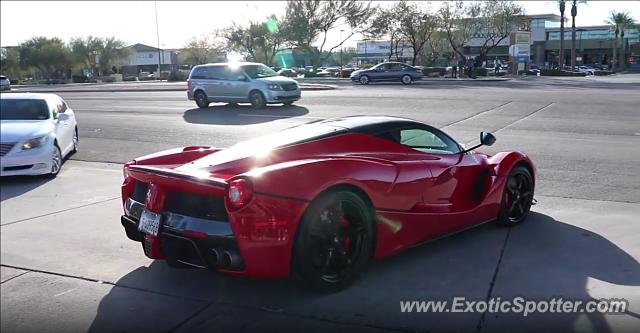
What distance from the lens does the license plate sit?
409 centimetres

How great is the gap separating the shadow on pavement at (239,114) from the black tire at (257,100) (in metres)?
0.19

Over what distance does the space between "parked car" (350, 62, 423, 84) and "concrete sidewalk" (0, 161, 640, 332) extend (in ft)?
105

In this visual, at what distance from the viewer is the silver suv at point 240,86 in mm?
20266

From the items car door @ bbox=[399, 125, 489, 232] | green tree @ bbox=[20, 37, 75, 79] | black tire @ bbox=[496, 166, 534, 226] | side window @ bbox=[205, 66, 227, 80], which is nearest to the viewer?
car door @ bbox=[399, 125, 489, 232]

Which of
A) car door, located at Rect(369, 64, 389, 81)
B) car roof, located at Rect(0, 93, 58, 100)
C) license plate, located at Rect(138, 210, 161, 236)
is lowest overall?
license plate, located at Rect(138, 210, 161, 236)

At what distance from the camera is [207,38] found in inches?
3376

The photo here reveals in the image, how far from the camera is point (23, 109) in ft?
25.7

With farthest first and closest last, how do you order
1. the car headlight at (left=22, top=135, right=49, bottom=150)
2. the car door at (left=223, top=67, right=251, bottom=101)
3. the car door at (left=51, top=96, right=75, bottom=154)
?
the car door at (left=223, top=67, right=251, bottom=101) → the car door at (left=51, top=96, right=75, bottom=154) → the car headlight at (left=22, top=135, right=49, bottom=150)

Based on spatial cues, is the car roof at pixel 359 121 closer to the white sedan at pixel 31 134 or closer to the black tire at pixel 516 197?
the black tire at pixel 516 197

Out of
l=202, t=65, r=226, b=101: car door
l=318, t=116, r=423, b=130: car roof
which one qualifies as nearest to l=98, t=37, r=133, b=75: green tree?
l=202, t=65, r=226, b=101: car door

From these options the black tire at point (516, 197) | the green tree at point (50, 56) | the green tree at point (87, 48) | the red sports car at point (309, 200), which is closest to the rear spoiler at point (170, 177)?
the red sports car at point (309, 200)

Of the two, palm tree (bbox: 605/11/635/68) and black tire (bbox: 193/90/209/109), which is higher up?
palm tree (bbox: 605/11/635/68)

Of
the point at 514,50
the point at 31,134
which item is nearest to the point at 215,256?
the point at 31,134

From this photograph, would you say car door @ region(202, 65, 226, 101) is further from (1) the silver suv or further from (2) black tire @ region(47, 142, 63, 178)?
(2) black tire @ region(47, 142, 63, 178)
